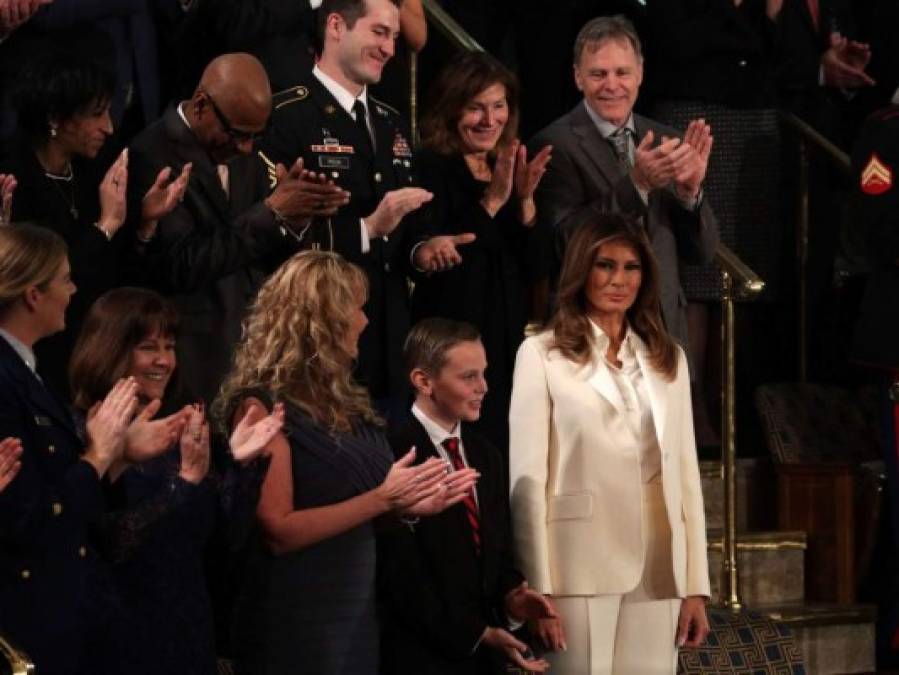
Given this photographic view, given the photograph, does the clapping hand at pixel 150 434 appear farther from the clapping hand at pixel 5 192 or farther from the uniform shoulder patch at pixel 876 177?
the uniform shoulder patch at pixel 876 177

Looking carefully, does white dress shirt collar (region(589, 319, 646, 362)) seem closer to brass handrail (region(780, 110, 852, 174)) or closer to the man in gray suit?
the man in gray suit

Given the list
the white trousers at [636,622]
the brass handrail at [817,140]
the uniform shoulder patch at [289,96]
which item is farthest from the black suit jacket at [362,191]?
the brass handrail at [817,140]

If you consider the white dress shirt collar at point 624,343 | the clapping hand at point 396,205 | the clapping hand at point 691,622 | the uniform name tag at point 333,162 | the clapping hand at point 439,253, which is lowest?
the clapping hand at point 691,622

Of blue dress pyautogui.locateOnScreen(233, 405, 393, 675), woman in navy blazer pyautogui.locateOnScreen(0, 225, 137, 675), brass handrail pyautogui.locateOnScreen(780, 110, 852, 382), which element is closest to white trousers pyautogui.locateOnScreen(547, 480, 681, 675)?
blue dress pyautogui.locateOnScreen(233, 405, 393, 675)

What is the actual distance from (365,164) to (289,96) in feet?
0.93

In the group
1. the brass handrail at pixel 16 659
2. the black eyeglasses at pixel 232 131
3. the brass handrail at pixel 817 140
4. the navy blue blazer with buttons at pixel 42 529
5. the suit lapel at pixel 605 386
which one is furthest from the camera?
the brass handrail at pixel 817 140

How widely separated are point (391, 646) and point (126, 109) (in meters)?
2.02

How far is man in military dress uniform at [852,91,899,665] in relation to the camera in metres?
6.68

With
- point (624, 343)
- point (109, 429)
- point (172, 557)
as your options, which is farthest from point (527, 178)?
point (109, 429)

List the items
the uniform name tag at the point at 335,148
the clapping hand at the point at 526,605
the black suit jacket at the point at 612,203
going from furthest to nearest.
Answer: the black suit jacket at the point at 612,203 < the uniform name tag at the point at 335,148 < the clapping hand at the point at 526,605

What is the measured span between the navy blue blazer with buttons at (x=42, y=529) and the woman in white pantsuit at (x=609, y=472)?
4.19 feet

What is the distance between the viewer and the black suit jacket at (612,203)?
247 inches

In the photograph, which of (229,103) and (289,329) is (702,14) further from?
(289,329)

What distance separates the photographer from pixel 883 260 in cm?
672
